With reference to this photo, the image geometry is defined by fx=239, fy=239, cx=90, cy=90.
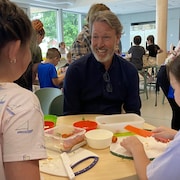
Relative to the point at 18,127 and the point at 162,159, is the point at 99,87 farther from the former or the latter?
the point at 18,127

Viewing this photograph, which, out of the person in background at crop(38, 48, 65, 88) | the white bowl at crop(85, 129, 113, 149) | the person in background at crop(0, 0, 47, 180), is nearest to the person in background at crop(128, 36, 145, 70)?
the person in background at crop(38, 48, 65, 88)

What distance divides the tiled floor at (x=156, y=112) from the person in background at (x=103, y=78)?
193 cm

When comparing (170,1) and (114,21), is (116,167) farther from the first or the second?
(170,1)

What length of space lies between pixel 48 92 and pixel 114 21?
3.20 ft

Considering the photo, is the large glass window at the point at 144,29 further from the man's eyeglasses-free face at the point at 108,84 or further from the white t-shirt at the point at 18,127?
the white t-shirt at the point at 18,127

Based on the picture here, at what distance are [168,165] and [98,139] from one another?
341 mm

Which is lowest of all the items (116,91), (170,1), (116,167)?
(116,167)

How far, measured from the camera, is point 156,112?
3938 mm

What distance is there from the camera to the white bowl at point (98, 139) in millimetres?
1043

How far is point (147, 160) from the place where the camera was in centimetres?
92

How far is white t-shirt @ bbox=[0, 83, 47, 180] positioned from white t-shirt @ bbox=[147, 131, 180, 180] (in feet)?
1.45

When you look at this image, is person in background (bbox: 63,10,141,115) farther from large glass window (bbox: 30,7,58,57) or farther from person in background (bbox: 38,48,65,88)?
large glass window (bbox: 30,7,58,57)

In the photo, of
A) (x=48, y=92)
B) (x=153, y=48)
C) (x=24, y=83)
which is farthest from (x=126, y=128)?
(x=153, y=48)

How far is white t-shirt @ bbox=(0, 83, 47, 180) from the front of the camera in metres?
0.53
